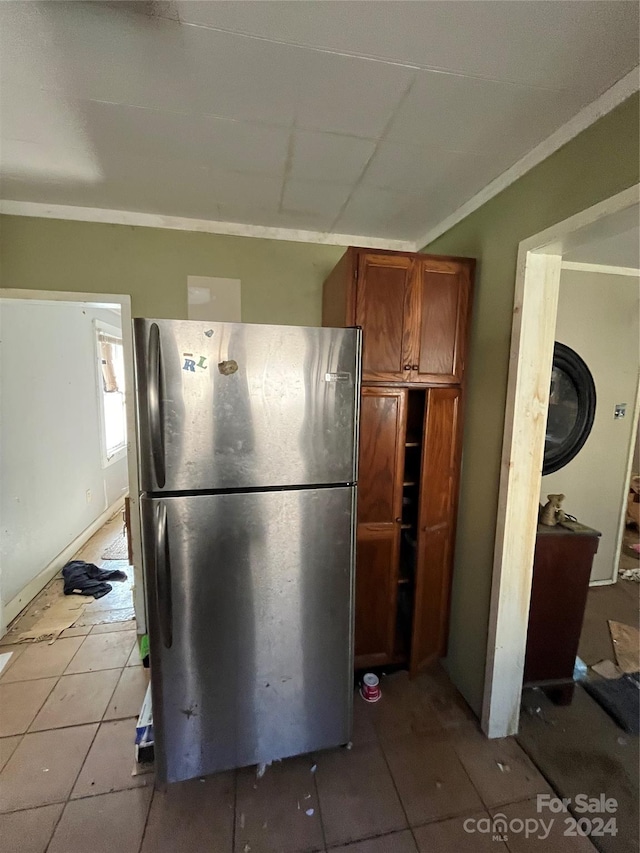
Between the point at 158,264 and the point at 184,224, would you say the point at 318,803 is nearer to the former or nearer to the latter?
the point at 158,264

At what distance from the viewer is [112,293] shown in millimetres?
2080

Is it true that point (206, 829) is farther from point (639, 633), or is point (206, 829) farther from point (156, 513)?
point (639, 633)

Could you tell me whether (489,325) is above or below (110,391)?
above

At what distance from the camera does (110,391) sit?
4.18 metres

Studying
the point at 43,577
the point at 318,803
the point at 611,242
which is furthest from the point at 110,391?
the point at 611,242

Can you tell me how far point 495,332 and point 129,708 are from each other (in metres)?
2.48

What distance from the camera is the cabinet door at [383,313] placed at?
168 cm

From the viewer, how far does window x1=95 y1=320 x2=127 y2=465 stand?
3889mm

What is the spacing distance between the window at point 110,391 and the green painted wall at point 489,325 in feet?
10.8

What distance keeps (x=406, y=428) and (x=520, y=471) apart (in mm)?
545

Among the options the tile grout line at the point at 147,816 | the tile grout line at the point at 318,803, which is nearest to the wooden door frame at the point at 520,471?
the tile grout line at the point at 318,803

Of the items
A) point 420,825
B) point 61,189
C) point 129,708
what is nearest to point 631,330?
point 420,825

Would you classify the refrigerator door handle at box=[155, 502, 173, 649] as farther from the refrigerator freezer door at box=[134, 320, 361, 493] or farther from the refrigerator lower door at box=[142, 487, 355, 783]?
the refrigerator freezer door at box=[134, 320, 361, 493]

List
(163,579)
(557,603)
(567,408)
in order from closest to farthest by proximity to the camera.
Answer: (163,579) < (557,603) < (567,408)
